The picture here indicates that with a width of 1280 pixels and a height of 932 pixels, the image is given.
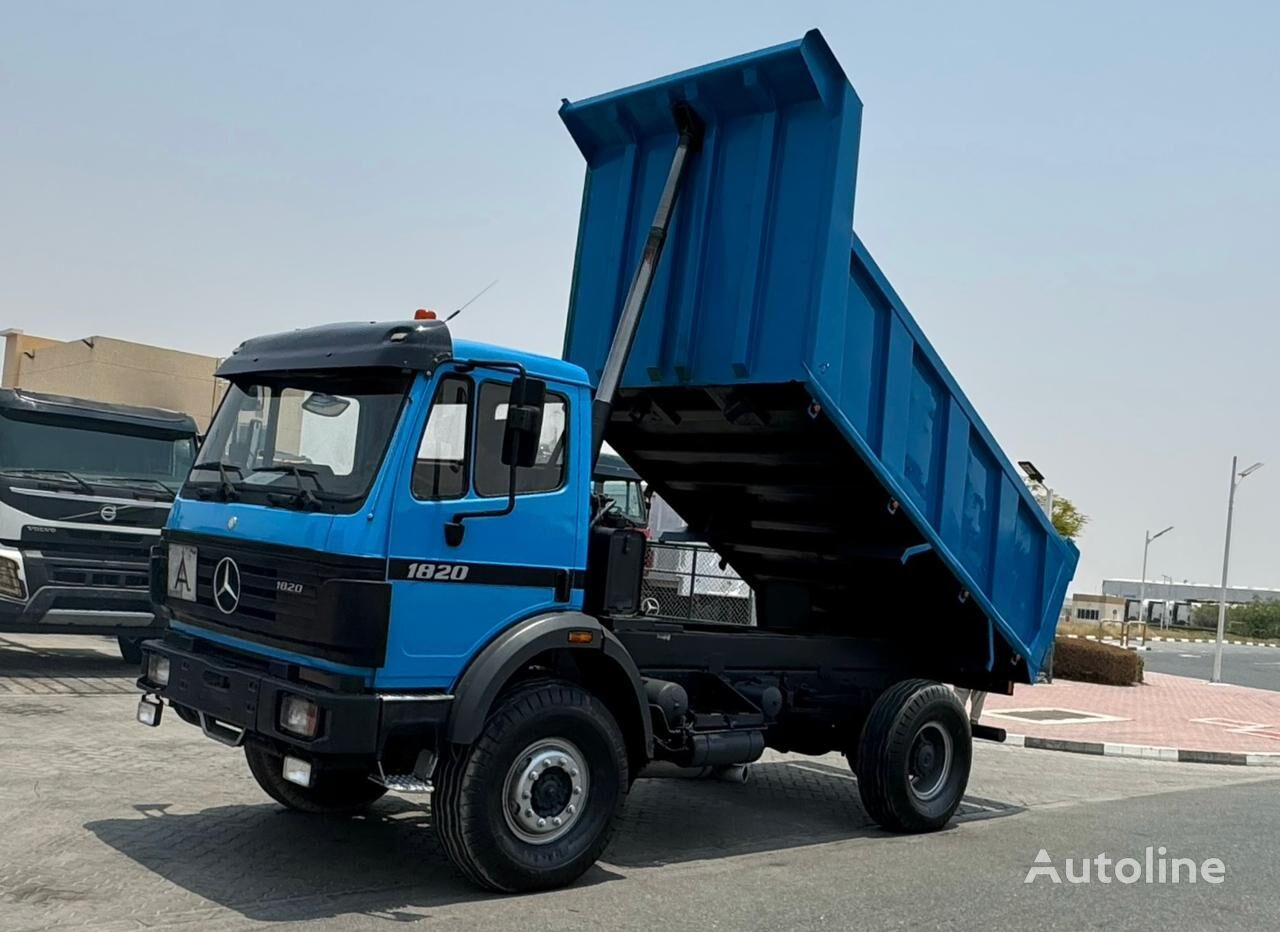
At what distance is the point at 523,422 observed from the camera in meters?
5.54

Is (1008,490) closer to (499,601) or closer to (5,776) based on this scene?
(499,601)

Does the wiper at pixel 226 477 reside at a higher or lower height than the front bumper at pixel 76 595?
higher

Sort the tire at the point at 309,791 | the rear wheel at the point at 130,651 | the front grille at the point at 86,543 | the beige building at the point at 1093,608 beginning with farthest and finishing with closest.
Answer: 1. the beige building at the point at 1093,608
2. the rear wheel at the point at 130,651
3. the front grille at the point at 86,543
4. the tire at the point at 309,791

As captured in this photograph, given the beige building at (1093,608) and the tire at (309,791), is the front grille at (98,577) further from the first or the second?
the beige building at (1093,608)

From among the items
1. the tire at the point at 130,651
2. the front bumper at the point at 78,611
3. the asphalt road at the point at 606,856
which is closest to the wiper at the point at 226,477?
the asphalt road at the point at 606,856

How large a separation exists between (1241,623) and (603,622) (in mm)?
74260

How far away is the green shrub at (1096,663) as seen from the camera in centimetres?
2264

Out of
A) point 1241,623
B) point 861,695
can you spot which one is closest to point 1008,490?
point 861,695

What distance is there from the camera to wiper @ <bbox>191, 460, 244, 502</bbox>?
5.99 metres

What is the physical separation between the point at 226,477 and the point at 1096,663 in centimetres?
1994

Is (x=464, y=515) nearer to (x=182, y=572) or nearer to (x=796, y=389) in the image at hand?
(x=182, y=572)

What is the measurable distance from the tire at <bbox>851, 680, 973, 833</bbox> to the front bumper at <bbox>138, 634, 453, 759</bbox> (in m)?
3.40

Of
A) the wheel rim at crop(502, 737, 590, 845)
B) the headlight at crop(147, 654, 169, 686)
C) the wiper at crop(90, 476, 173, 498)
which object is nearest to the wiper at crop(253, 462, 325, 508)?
the headlight at crop(147, 654, 169, 686)

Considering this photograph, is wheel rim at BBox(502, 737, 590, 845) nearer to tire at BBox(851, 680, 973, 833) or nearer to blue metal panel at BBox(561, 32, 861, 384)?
blue metal panel at BBox(561, 32, 861, 384)
